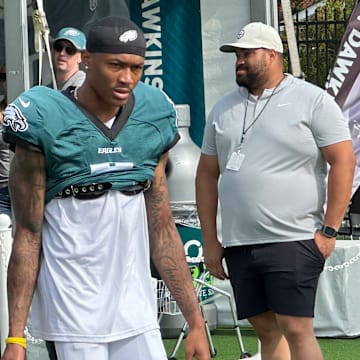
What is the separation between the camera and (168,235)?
3.80 metres

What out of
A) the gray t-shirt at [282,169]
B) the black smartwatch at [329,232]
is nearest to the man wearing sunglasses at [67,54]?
the gray t-shirt at [282,169]

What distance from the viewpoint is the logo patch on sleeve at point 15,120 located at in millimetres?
3396

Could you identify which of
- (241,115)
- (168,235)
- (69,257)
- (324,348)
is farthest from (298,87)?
(324,348)

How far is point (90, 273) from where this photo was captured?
349 cm

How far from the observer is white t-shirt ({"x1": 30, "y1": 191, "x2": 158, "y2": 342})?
3473mm

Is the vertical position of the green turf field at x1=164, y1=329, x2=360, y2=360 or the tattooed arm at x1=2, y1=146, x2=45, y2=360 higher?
the tattooed arm at x1=2, y1=146, x2=45, y2=360

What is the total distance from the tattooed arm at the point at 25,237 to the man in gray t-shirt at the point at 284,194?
2.10 m

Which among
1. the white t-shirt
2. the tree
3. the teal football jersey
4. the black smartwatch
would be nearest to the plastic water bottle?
the tree

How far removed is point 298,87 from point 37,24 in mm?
2071

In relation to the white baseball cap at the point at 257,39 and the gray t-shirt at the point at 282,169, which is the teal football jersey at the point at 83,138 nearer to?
the gray t-shirt at the point at 282,169

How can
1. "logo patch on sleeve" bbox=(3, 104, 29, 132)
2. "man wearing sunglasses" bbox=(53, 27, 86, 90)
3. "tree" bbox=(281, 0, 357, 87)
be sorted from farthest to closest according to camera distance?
"tree" bbox=(281, 0, 357, 87), "man wearing sunglasses" bbox=(53, 27, 86, 90), "logo patch on sleeve" bbox=(3, 104, 29, 132)

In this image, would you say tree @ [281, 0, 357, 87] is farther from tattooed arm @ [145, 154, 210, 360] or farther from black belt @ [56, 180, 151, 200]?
black belt @ [56, 180, 151, 200]

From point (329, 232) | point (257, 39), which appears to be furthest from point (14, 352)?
point (257, 39)

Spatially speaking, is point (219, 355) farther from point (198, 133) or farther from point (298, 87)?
point (298, 87)
